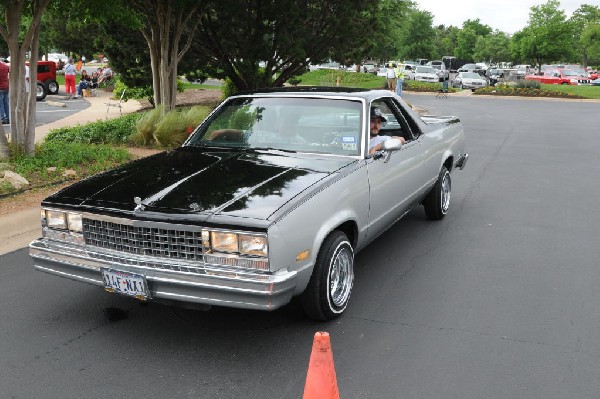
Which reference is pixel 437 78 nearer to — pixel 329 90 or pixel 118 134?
pixel 118 134

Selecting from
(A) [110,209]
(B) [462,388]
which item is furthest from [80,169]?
(B) [462,388]

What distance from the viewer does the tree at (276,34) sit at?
16328mm

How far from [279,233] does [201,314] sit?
129 cm

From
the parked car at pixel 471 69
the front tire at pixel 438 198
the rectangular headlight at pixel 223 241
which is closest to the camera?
the rectangular headlight at pixel 223 241

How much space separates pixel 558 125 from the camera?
19.7 meters

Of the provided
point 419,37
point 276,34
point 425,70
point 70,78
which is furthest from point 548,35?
point 276,34

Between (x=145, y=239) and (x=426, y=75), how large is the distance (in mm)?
42127

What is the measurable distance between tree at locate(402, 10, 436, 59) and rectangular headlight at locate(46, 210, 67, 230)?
256 feet

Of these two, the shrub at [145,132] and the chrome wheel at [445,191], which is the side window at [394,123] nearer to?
the chrome wheel at [445,191]

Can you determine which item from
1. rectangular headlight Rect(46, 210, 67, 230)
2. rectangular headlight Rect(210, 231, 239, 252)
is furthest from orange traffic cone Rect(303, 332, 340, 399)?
rectangular headlight Rect(46, 210, 67, 230)

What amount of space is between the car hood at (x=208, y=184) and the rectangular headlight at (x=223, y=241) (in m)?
0.13

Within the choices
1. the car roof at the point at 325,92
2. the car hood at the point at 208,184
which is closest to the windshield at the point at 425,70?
the car roof at the point at 325,92

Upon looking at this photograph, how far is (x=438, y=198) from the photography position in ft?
23.7

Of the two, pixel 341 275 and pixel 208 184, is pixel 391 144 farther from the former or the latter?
pixel 208 184
